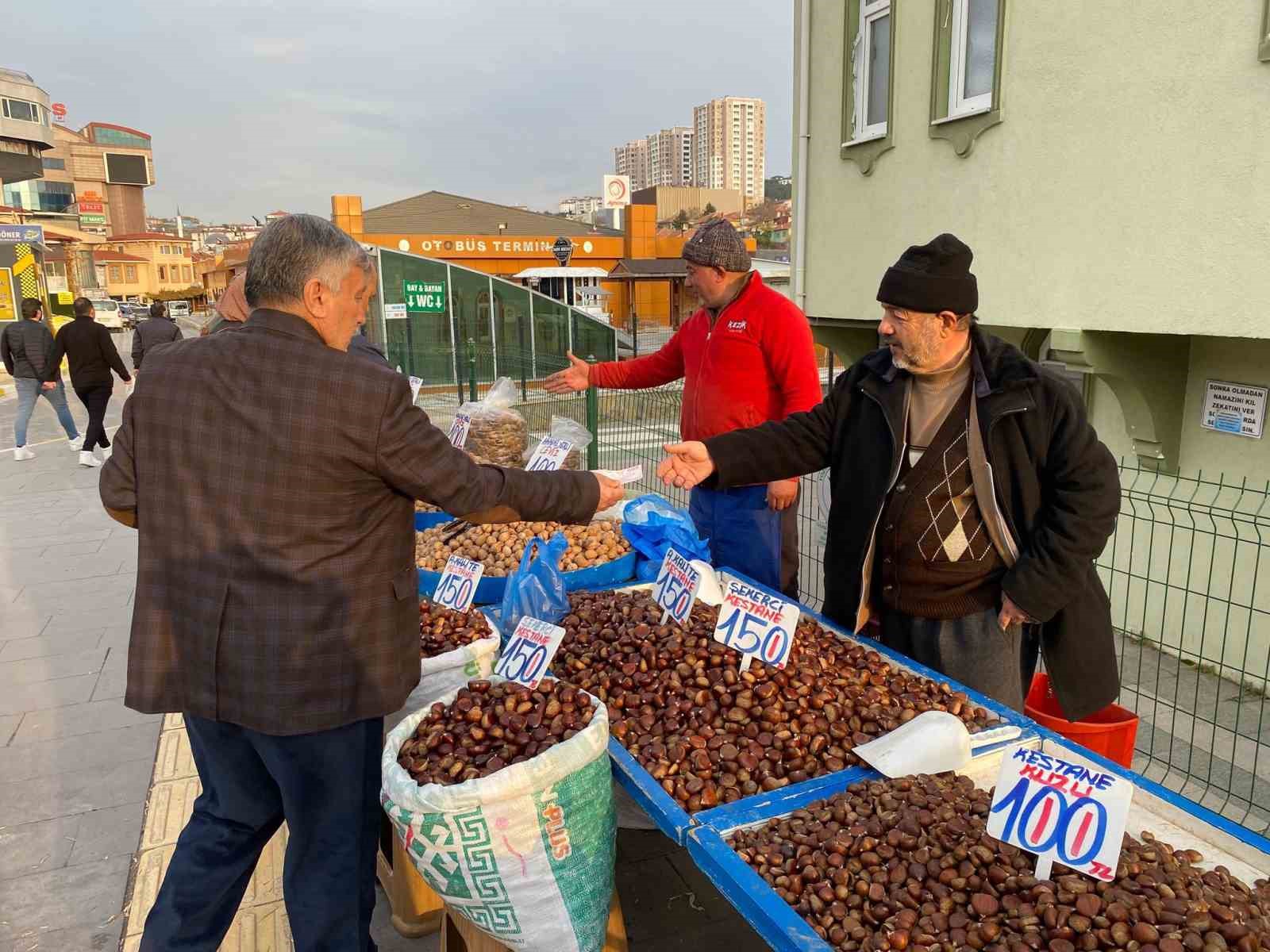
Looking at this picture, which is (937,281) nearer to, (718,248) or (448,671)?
(718,248)

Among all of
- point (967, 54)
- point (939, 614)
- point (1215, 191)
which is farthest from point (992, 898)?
point (967, 54)

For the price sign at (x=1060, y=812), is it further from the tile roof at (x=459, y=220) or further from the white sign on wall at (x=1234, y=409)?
the tile roof at (x=459, y=220)

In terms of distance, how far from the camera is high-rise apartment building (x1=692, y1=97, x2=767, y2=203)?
455 ft

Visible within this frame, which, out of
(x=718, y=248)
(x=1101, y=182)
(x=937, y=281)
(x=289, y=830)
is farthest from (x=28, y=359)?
(x=937, y=281)

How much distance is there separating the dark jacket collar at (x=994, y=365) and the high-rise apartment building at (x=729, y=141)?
140 metres

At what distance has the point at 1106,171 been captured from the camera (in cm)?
544

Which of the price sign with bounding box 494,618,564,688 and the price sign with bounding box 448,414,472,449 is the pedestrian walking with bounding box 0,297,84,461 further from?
the price sign with bounding box 494,618,564,688

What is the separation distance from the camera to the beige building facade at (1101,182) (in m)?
4.77

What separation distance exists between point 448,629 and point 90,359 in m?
9.57

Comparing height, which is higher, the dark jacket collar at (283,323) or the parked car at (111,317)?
the dark jacket collar at (283,323)

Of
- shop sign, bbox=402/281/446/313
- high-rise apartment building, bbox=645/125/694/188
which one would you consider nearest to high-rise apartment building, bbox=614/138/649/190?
high-rise apartment building, bbox=645/125/694/188

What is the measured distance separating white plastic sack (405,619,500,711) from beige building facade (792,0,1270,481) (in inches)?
175

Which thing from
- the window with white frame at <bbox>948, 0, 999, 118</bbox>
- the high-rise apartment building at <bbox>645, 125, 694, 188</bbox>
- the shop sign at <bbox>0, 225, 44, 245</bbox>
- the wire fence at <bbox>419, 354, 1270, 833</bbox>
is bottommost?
the wire fence at <bbox>419, 354, 1270, 833</bbox>

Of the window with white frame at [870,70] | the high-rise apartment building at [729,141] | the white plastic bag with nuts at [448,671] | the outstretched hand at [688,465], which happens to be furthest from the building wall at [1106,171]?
the high-rise apartment building at [729,141]
